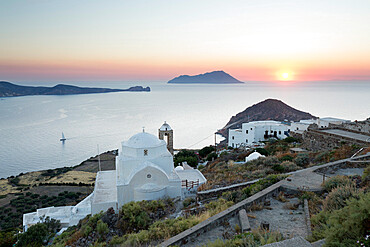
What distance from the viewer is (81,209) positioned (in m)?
16.2

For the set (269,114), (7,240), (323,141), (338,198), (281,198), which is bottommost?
(7,240)

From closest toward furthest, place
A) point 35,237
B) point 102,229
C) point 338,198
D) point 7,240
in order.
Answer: point 338,198, point 102,229, point 35,237, point 7,240

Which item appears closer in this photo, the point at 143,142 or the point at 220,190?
the point at 220,190

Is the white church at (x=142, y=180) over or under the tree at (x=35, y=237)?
over

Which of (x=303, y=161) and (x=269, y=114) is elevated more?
(x=303, y=161)

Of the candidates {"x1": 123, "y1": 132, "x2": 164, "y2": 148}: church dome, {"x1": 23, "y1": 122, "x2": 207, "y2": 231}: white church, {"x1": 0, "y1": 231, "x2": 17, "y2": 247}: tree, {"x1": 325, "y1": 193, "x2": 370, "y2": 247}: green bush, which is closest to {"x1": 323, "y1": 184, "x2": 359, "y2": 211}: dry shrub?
{"x1": 325, "y1": 193, "x2": 370, "y2": 247}: green bush

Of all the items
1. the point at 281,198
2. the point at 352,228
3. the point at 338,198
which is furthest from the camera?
the point at 281,198

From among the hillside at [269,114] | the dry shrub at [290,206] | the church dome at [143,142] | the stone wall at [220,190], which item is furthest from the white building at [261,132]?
the hillside at [269,114]

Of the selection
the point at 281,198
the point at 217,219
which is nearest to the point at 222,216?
the point at 217,219

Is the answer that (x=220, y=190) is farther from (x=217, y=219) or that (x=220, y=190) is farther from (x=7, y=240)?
(x=7, y=240)

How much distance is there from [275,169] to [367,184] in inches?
180

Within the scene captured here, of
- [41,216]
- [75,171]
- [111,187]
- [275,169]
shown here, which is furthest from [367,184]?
[75,171]

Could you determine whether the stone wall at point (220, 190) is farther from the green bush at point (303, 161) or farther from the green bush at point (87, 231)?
the green bush at point (303, 161)

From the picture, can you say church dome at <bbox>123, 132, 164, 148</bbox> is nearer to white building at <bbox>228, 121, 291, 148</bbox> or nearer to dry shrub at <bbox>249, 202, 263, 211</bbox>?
dry shrub at <bbox>249, 202, 263, 211</bbox>
